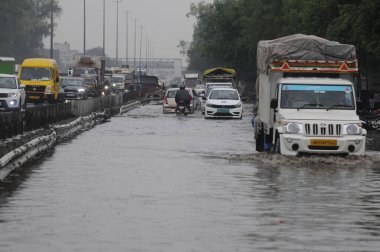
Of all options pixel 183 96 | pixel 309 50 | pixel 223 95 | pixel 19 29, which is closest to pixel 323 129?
pixel 309 50

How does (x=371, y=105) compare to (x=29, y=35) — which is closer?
(x=371, y=105)

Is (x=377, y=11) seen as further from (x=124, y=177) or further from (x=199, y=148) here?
(x=124, y=177)

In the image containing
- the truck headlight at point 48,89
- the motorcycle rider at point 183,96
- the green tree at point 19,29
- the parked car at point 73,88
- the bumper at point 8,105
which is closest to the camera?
the bumper at point 8,105

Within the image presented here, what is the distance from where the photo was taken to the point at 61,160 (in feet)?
86.4

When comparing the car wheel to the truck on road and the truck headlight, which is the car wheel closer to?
the truck on road

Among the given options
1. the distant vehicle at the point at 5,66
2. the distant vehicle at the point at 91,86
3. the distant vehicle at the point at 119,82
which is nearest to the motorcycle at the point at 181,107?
Answer: the distant vehicle at the point at 5,66

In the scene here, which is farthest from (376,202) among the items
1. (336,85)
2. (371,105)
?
(371,105)

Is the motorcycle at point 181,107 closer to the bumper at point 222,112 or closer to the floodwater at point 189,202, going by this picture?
the bumper at point 222,112

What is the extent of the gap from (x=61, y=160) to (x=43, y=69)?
39314 mm

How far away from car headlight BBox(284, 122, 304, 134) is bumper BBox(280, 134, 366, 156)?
0.11 m

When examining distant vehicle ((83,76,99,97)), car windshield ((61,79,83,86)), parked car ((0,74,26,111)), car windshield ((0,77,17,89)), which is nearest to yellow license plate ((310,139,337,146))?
parked car ((0,74,26,111))

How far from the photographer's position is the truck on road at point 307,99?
25.4 metres

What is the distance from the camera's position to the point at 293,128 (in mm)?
25516

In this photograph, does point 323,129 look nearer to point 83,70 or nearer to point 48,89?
point 48,89
